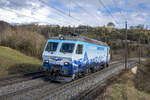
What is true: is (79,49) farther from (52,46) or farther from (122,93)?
(122,93)

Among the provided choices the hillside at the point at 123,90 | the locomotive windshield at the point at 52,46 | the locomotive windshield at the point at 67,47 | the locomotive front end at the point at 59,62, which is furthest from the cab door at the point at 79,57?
the hillside at the point at 123,90

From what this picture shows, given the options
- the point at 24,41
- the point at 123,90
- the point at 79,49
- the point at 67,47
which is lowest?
the point at 123,90

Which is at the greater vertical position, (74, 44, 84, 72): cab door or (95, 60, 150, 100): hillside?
(74, 44, 84, 72): cab door

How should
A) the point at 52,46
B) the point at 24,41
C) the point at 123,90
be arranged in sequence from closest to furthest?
the point at 123,90 → the point at 52,46 → the point at 24,41

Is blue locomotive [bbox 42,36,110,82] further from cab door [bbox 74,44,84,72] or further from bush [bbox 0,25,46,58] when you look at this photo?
bush [bbox 0,25,46,58]

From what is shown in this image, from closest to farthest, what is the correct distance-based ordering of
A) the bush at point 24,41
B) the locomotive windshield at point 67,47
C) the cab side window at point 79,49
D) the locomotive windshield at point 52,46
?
the locomotive windshield at point 67,47
the cab side window at point 79,49
the locomotive windshield at point 52,46
the bush at point 24,41

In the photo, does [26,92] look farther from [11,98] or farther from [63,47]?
[63,47]

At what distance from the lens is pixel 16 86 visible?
10.0 metres

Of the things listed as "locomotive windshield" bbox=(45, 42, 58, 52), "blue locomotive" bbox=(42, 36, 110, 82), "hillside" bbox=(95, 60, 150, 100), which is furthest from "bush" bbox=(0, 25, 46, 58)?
"blue locomotive" bbox=(42, 36, 110, 82)

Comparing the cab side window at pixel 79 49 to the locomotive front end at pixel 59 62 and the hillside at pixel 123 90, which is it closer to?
the locomotive front end at pixel 59 62

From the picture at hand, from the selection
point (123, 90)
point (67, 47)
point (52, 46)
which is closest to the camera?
point (123, 90)

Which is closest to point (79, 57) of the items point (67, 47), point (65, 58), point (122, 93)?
point (67, 47)

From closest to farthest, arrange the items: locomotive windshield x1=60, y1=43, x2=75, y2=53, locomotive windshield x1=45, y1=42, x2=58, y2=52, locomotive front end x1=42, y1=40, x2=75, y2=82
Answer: locomotive front end x1=42, y1=40, x2=75, y2=82
locomotive windshield x1=60, y1=43, x2=75, y2=53
locomotive windshield x1=45, y1=42, x2=58, y2=52

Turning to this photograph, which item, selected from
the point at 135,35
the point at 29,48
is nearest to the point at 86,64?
the point at 29,48
